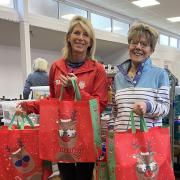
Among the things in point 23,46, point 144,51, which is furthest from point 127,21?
point 144,51

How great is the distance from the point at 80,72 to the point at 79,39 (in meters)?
0.17

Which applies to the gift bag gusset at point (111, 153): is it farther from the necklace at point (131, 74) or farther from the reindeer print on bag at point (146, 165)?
the necklace at point (131, 74)

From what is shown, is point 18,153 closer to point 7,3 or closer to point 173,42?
point 7,3

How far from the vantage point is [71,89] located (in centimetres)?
147

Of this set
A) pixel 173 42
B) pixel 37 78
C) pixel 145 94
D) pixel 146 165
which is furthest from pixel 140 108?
pixel 173 42

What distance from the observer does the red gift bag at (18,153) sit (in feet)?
5.07

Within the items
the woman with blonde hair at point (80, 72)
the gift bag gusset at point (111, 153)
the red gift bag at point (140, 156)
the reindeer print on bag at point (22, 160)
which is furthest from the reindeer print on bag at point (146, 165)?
the reindeer print on bag at point (22, 160)

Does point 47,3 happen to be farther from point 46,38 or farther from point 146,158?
point 146,158

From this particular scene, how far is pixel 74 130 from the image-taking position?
4.49ft

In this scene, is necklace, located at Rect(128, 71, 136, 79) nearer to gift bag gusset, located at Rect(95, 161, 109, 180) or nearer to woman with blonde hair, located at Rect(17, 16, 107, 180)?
woman with blonde hair, located at Rect(17, 16, 107, 180)

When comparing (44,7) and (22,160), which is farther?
(44,7)

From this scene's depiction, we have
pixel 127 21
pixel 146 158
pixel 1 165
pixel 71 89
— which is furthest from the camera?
pixel 127 21

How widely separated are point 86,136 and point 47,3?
5.61 m

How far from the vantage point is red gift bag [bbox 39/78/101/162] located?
53.6 inches
